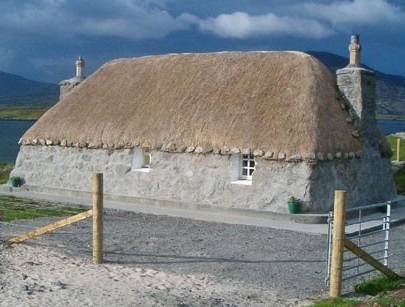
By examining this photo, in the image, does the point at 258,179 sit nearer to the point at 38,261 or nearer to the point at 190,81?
the point at 190,81

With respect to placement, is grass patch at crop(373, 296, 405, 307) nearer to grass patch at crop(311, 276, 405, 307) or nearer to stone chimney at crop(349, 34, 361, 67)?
grass patch at crop(311, 276, 405, 307)

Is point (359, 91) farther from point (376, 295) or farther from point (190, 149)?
point (376, 295)

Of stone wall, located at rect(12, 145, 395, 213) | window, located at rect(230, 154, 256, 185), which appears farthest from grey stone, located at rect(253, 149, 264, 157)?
window, located at rect(230, 154, 256, 185)

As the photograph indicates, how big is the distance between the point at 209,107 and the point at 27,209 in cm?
655

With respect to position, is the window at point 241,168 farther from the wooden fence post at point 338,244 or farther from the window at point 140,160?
the wooden fence post at point 338,244

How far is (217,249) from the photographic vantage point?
1479 centimetres

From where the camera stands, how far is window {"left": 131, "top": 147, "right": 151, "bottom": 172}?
22.7m

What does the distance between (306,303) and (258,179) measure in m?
9.45

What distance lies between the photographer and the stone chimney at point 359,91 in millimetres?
20875

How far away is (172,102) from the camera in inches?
895

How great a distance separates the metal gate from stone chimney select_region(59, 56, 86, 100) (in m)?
13.4

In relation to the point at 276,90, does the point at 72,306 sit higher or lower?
lower

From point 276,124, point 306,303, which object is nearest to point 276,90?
point 276,124

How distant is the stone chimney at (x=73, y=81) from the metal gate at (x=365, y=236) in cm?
1341
